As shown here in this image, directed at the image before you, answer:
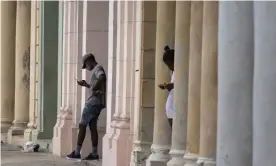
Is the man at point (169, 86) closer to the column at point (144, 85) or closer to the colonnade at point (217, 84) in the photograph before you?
the colonnade at point (217, 84)

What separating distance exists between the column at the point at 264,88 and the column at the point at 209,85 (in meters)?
1.53

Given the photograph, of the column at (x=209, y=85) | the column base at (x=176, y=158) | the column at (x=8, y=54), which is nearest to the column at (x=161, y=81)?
the column base at (x=176, y=158)

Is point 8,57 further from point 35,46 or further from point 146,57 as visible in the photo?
point 146,57

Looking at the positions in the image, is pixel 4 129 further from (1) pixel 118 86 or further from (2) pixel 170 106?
(2) pixel 170 106

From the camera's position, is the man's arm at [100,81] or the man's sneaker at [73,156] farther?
the man's sneaker at [73,156]

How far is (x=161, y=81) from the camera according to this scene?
397 inches

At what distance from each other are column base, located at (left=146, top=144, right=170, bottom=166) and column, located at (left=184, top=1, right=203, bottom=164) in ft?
3.71

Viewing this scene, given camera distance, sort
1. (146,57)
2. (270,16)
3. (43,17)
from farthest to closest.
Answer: (43,17) → (146,57) → (270,16)

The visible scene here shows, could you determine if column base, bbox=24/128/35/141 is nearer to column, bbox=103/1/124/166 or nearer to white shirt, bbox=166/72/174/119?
column, bbox=103/1/124/166

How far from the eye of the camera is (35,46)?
1636 centimetres

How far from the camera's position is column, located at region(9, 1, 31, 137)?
17.1 m

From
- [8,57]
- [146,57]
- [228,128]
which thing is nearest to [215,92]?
[228,128]

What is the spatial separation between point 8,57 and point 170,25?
8.59 m

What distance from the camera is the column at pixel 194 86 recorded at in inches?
339
